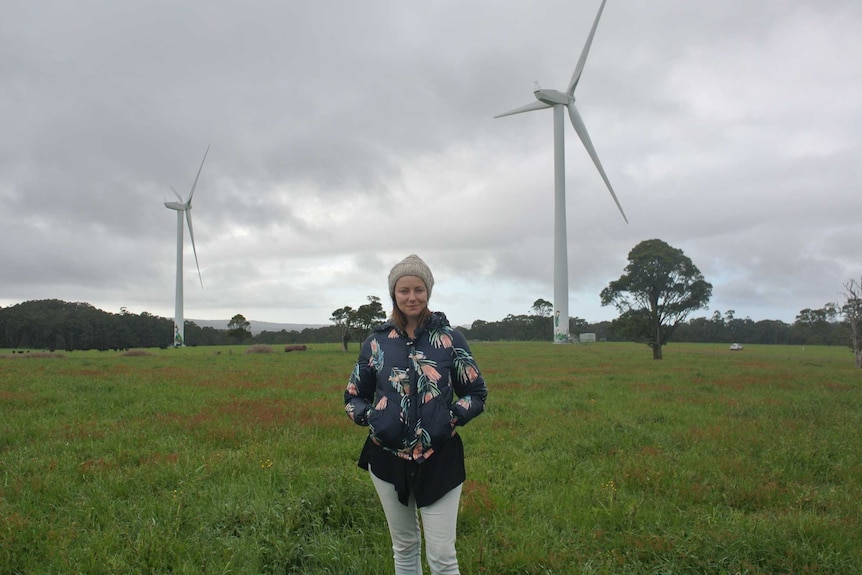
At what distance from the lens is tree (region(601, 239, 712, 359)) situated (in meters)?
41.1

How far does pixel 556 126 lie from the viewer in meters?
51.8

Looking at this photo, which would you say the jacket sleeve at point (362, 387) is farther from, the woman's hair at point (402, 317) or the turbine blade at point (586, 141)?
the turbine blade at point (586, 141)

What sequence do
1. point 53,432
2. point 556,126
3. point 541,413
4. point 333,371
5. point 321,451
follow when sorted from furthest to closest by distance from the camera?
1. point 556,126
2. point 333,371
3. point 541,413
4. point 53,432
5. point 321,451

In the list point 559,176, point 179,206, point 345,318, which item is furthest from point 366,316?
point 179,206

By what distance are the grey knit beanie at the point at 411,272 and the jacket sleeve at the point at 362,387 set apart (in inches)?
16.6

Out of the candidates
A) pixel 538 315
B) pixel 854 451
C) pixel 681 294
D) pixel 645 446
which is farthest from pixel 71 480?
pixel 538 315

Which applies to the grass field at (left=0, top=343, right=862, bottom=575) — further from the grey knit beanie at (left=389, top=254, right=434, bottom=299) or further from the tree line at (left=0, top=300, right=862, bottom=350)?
the tree line at (left=0, top=300, right=862, bottom=350)

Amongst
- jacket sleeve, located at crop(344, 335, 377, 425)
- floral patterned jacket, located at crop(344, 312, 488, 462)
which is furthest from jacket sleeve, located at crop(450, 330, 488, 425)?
jacket sleeve, located at crop(344, 335, 377, 425)

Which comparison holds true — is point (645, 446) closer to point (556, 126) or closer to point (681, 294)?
point (681, 294)

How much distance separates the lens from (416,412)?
3.28 m

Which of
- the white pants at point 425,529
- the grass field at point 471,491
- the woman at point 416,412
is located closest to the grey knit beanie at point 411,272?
the woman at point 416,412

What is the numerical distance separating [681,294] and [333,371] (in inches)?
1167

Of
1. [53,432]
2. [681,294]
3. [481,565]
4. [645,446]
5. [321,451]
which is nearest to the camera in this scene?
[481,565]

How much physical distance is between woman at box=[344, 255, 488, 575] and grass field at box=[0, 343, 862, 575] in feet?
4.80
